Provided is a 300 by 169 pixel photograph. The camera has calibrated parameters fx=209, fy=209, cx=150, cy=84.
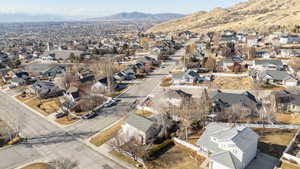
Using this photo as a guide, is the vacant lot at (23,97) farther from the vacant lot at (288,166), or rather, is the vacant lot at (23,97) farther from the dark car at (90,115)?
the vacant lot at (288,166)

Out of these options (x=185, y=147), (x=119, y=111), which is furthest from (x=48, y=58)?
(x=185, y=147)

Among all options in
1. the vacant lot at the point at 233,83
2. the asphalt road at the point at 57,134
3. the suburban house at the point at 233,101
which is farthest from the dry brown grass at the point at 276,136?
the asphalt road at the point at 57,134

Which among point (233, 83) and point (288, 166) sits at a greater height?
point (233, 83)

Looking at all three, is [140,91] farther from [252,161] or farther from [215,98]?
[252,161]

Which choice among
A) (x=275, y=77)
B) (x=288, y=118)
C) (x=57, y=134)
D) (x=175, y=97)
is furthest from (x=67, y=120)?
(x=275, y=77)

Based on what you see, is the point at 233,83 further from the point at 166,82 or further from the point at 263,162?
the point at 263,162

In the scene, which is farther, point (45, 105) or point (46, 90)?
point (46, 90)

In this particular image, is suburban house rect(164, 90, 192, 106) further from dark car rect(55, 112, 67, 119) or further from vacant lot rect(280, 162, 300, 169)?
dark car rect(55, 112, 67, 119)
